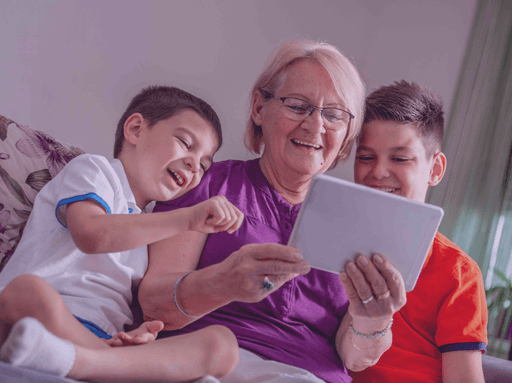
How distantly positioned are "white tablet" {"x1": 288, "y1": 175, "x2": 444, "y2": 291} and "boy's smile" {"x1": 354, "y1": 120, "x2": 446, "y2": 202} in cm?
52

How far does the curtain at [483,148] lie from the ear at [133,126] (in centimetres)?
263

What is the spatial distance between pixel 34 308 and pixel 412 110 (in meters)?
1.22

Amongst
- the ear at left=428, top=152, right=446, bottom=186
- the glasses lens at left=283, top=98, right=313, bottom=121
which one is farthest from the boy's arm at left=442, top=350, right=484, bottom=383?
the glasses lens at left=283, top=98, right=313, bottom=121

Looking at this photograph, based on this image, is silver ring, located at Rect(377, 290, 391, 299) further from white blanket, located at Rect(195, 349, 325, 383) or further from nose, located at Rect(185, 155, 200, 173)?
nose, located at Rect(185, 155, 200, 173)

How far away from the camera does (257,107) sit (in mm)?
1484

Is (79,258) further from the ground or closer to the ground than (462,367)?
further from the ground

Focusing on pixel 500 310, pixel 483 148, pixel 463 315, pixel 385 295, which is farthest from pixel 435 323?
pixel 483 148

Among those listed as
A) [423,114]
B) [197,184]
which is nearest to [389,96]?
[423,114]

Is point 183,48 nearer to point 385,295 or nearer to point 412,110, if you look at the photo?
point 412,110

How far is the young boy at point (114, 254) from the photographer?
74 cm

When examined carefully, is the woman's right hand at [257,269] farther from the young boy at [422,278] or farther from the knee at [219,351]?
the young boy at [422,278]

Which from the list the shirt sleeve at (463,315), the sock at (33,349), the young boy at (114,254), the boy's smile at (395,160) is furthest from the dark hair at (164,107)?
the shirt sleeve at (463,315)

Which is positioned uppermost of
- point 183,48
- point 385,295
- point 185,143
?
point 183,48

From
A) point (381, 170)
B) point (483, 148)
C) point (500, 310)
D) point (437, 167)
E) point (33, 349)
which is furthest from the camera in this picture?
point (483, 148)
